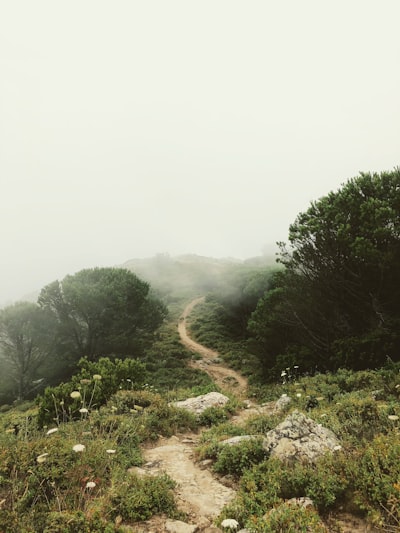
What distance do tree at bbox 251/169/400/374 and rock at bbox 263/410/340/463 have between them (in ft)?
33.4

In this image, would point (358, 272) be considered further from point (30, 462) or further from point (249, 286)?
point (249, 286)

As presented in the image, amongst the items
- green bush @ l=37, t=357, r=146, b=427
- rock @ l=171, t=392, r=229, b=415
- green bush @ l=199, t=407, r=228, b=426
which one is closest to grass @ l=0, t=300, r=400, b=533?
green bush @ l=37, t=357, r=146, b=427

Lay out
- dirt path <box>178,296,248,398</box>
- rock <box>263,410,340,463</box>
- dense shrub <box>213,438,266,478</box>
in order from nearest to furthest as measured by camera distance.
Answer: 1. rock <box>263,410,340,463</box>
2. dense shrub <box>213,438,266,478</box>
3. dirt path <box>178,296,248,398</box>

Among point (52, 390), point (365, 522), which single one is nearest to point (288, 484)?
point (365, 522)

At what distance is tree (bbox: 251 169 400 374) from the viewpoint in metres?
14.5

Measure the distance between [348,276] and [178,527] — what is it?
14.7 m

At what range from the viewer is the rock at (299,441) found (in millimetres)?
5538

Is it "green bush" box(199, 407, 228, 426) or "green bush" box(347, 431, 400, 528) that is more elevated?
"green bush" box(347, 431, 400, 528)

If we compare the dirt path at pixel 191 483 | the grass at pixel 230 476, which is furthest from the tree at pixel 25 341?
the grass at pixel 230 476

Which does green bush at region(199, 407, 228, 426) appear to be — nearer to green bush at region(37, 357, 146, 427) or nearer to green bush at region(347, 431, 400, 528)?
green bush at region(37, 357, 146, 427)

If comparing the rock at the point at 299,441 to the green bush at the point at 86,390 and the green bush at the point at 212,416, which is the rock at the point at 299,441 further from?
the green bush at the point at 212,416

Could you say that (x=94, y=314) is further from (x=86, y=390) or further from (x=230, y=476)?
(x=230, y=476)

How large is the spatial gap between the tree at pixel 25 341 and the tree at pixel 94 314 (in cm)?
103

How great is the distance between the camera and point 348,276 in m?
16.3
